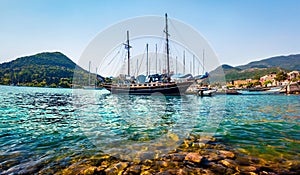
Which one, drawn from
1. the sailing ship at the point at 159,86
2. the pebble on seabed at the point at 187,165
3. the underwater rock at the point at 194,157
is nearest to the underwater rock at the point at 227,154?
the pebble on seabed at the point at 187,165

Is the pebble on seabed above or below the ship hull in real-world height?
below

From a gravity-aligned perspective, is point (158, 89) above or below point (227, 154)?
above

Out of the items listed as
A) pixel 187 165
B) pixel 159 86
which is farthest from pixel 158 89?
pixel 187 165

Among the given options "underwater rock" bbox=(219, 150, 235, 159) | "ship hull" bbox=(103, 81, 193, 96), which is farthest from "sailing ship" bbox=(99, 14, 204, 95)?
"underwater rock" bbox=(219, 150, 235, 159)

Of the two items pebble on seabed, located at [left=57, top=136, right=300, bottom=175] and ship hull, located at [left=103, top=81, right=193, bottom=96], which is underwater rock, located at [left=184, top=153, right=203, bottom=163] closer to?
pebble on seabed, located at [left=57, top=136, right=300, bottom=175]

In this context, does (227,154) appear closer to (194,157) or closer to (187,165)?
(194,157)

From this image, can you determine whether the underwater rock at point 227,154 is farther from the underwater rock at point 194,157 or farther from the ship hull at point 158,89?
the ship hull at point 158,89

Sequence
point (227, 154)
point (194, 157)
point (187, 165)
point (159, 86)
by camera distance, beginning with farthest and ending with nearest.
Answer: point (159, 86) < point (227, 154) < point (194, 157) < point (187, 165)

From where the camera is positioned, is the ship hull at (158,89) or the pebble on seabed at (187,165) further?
the ship hull at (158,89)

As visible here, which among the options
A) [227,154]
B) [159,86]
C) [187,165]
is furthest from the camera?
[159,86]

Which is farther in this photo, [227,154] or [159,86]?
[159,86]

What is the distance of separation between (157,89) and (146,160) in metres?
43.9

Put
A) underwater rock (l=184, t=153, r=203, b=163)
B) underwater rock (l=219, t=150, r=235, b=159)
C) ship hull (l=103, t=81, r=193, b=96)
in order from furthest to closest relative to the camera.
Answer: ship hull (l=103, t=81, r=193, b=96) < underwater rock (l=219, t=150, r=235, b=159) < underwater rock (l=184, t=153, r=203, b=163)

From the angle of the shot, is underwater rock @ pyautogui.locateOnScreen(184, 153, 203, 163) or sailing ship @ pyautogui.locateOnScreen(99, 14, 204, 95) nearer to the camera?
underwater rock @ pyautogui.locateOnScreen(184, 153, 203, 163)
